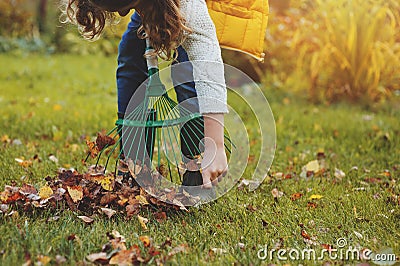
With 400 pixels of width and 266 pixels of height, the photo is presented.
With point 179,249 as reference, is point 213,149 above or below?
above

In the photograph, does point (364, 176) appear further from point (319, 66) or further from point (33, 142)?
point (319, 66)

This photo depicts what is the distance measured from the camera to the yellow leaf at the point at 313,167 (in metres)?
2.78

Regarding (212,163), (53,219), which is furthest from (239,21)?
(53,219)

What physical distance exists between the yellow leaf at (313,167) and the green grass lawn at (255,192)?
0.19 ft

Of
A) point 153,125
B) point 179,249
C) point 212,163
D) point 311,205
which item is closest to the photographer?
point 179,249

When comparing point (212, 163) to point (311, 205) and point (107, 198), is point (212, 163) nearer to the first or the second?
point (107, 198)

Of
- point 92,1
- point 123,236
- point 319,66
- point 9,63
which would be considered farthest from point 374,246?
point 9,63

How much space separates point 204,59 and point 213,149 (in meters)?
0.32

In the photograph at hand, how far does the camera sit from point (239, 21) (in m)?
2.09

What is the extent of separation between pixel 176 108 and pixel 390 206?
3.22 ft

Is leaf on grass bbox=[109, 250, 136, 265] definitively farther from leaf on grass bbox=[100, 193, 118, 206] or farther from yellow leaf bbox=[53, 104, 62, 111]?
yellow leaf bbox=[53, 104, 62, 111]

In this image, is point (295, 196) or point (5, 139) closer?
point (295, 196)

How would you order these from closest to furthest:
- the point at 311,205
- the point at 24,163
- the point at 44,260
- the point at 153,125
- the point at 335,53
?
the point at 44,260 < the point at 153,125 < the point at 311,205 < the point at 24,163 < the point at 335,53

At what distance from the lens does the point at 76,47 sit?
8.09m
